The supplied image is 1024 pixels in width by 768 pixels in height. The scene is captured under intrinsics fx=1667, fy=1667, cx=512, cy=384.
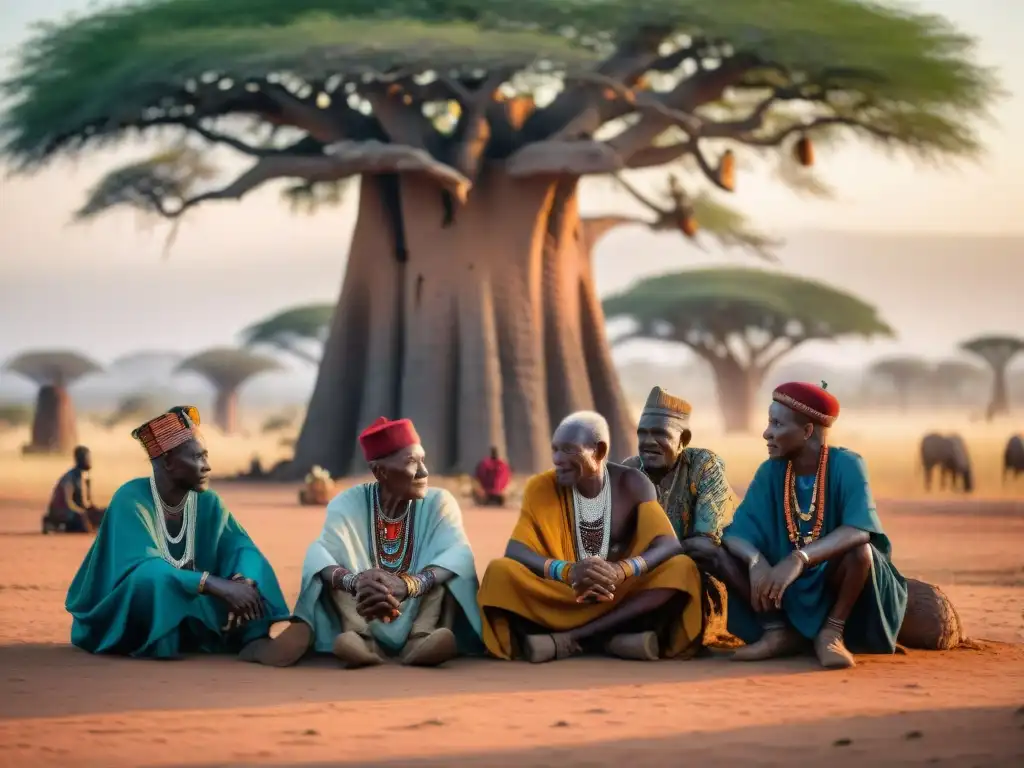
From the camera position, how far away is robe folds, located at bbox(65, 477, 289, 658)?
7781 mm

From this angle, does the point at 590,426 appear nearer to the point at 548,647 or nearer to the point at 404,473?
the point at 404,473

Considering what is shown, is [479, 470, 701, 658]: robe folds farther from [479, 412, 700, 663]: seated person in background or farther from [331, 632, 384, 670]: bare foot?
[331, 632, 384, 670]: bare foot

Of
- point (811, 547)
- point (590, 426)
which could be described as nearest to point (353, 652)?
point (590, 426)

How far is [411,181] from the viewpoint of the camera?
23.8m

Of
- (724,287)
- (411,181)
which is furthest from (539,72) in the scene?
(724,287)

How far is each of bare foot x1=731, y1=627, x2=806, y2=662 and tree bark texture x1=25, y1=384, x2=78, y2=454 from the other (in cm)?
2916

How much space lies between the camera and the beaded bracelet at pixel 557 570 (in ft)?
25.1

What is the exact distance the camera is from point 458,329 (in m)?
23.8

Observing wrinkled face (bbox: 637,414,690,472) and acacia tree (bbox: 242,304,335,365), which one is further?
acacia tree (bbox: 242,304,335,365)

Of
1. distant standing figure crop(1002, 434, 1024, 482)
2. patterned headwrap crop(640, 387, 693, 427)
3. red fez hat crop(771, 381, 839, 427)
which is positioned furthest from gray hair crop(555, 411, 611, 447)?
distant standing figure crop(1002, 434, 1024, 482)

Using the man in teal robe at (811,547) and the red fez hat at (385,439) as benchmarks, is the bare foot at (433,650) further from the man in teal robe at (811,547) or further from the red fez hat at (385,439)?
the man in teal robe at (811,547)

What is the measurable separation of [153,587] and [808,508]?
3081 mm

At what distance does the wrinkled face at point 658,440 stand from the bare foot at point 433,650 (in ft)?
4.67

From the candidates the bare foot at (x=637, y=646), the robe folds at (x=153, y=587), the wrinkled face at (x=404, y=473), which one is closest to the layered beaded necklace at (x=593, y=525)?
the bare foot at (x=637, y=646)
